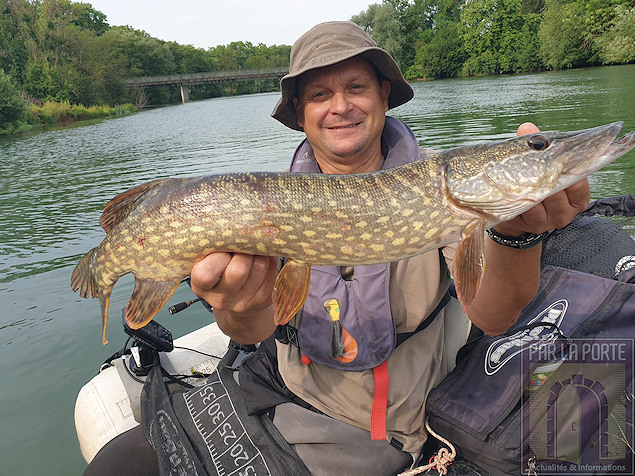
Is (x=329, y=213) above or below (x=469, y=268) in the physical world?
above

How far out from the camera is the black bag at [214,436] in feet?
5.86

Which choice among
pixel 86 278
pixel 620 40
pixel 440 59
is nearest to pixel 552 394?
pixel 86 278

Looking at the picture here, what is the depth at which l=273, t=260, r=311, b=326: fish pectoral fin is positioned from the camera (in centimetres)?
174

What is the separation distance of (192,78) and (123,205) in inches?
2508

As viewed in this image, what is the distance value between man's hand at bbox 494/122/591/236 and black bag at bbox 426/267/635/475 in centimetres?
53

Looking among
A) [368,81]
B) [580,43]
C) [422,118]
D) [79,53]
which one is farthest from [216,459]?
[79,53]

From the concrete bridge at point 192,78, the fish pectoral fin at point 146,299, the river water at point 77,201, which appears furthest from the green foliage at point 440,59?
the fish pectoral fin at point 146,299

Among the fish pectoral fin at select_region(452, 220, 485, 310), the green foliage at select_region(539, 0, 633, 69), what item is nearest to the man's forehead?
the fish pectoral fin at select_region(452, 220, 485, 310)

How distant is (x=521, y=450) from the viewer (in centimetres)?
156

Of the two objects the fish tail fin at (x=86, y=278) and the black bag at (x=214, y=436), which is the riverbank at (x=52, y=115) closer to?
the fish tail fin at (x=86, y=278)

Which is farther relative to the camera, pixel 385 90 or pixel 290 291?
pixel 385 90

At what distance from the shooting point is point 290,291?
177 cm

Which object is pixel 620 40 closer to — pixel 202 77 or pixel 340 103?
pixel 340 103

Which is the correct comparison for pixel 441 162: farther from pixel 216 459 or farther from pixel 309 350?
pixel 216 459
